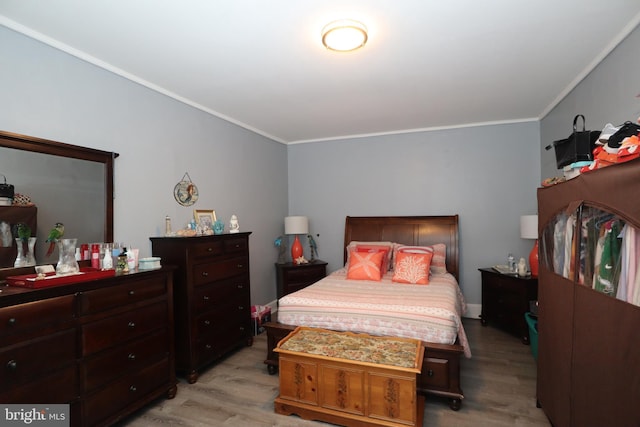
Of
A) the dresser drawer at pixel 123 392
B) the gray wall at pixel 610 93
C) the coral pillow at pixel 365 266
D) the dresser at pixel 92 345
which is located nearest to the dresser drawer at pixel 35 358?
the dresser at pixel 92 345

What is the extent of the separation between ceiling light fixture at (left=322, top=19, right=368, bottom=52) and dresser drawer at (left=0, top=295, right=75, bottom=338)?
231 cm

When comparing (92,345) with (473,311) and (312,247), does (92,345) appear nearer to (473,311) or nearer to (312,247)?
(312,247)

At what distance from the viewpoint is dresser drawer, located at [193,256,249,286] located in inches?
118

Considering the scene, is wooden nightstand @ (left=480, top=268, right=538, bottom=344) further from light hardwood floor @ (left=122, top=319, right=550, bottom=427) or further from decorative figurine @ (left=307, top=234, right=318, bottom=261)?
decorative figurine @ (left=307, top=234, right=318, bottom=261)

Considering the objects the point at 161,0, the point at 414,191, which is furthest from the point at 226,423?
the point at 414,191

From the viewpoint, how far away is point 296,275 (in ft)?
15.6

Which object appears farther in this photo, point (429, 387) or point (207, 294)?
point (207, 294)

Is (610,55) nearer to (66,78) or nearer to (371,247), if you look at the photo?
(371,247)

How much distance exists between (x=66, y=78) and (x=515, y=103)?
4347 mm

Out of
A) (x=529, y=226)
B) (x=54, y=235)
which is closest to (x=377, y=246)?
(x=529, y=226)

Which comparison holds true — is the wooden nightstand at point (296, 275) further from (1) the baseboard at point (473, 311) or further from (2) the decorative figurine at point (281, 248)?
(1) the baseboard at point (473, 311)

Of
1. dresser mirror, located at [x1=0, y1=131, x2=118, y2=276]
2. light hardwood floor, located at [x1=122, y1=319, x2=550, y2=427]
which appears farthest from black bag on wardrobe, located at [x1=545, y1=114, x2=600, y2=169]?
dresser mirror, located at [x1=0, y1=131, x2=118, y2=276]

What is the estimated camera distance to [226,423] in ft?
7.62

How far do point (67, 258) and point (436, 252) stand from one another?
12.9 ft
